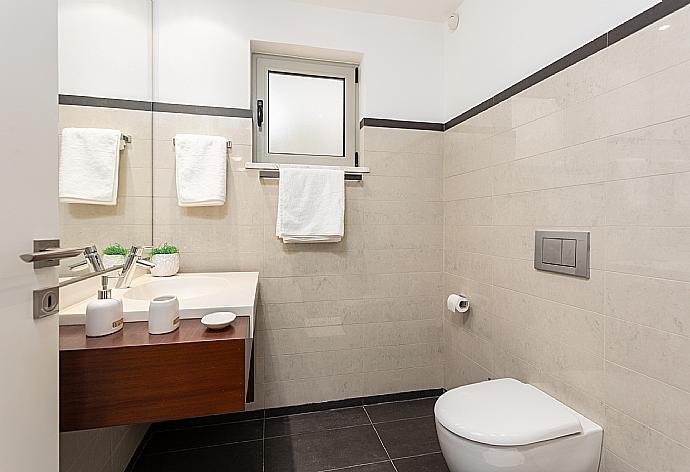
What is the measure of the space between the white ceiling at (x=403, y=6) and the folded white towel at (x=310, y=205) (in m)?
0.97

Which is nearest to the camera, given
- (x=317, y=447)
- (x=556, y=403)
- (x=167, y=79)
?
(x=556, y=403)

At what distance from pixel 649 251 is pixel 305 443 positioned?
5.52 ft

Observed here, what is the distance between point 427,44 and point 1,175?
2291mm

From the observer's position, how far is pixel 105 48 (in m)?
1.48

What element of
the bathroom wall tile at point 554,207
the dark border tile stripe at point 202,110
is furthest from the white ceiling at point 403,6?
the bathroom wall tile at point 554,207

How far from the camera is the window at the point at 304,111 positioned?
2281 mm

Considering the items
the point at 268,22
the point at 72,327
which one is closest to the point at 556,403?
the point at 72,327

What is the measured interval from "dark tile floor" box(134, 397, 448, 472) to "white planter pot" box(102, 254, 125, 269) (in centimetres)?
97

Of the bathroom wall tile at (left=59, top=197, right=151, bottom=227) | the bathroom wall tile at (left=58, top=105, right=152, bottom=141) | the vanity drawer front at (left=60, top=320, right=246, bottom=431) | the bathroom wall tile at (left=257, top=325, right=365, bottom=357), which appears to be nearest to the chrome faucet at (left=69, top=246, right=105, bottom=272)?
the bathroom wall tile at (left=59, top=197, right=151, bottom=227)

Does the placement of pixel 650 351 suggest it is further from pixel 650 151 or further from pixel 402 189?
pixel 402 189

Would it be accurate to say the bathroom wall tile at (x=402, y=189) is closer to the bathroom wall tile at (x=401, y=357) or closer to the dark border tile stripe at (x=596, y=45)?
the dark border tile stripe at (x=596, y=45)

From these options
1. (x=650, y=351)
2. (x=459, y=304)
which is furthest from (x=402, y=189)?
(x=650, y=351)

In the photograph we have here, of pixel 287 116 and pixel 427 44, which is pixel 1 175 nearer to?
pixel 287 116

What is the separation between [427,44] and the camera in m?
2.35
